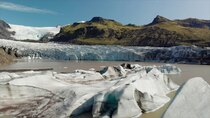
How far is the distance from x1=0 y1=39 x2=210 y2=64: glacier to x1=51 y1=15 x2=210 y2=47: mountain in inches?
685

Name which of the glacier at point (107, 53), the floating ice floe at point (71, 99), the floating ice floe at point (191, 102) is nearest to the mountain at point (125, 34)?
the glacier at point (107, 53)

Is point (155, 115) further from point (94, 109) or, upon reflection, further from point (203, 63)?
point (203, 63)

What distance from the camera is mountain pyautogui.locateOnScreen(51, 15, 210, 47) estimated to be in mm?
59516

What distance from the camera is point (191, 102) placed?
17.3 ft

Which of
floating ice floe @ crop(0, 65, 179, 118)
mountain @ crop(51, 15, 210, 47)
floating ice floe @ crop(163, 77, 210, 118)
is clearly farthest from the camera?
mountain @ crop(51, 15, 210, 47)

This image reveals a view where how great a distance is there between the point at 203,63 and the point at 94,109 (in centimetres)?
2812

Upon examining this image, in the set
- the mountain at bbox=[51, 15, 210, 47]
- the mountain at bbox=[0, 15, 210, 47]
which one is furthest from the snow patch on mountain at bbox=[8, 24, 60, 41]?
the mountain at bbox=[51, 15, 210, 47]

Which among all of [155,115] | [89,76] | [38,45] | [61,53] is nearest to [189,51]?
[61,53]

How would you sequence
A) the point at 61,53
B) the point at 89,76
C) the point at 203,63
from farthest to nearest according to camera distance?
the point at 61,53 < the point at 203,63 < the point at 89,76

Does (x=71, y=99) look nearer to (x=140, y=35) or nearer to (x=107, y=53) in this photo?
(x=107, y=53)

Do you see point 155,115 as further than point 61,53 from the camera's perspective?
No

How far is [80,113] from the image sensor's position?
7180 mm

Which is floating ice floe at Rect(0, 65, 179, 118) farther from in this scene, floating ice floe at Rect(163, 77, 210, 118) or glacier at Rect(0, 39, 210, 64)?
glacier at Rect(0, 39, 210, 64)

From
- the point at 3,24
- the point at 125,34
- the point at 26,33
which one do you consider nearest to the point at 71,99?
the point at 125,34
